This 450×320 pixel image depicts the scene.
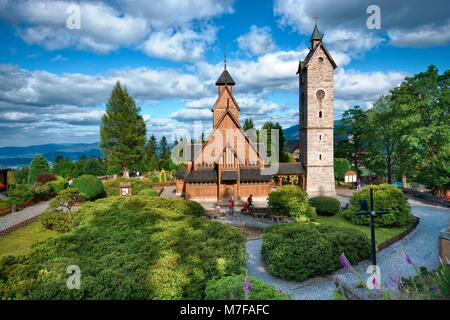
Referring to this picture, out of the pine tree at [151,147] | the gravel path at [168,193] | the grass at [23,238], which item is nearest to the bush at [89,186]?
the grass at [23,238]

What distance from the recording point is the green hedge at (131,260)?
310 inches

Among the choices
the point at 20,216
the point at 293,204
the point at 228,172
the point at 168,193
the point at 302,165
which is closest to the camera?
the point at 293,204

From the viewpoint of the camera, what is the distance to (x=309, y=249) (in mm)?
12992

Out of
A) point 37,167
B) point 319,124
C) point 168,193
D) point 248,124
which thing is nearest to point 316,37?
point 319,124

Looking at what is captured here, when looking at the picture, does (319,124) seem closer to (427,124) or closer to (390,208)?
(427,124)

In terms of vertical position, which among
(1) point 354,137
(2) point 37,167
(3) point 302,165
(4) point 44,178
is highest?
(1) point 354,137

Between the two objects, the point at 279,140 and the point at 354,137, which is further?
the point at 279,140

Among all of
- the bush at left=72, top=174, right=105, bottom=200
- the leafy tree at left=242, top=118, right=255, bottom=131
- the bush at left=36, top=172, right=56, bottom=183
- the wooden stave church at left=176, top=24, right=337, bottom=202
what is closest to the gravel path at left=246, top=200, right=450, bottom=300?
the wooden stave church at left=176, top=24, right=337, bottom=202

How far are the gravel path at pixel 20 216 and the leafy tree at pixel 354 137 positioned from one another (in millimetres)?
39226

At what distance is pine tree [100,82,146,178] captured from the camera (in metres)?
44.8

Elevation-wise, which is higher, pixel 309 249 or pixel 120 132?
pixel 120 132

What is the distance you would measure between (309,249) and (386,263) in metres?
4.69

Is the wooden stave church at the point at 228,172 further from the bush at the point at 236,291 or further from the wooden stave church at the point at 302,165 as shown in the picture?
the bush at the point at 236,291
